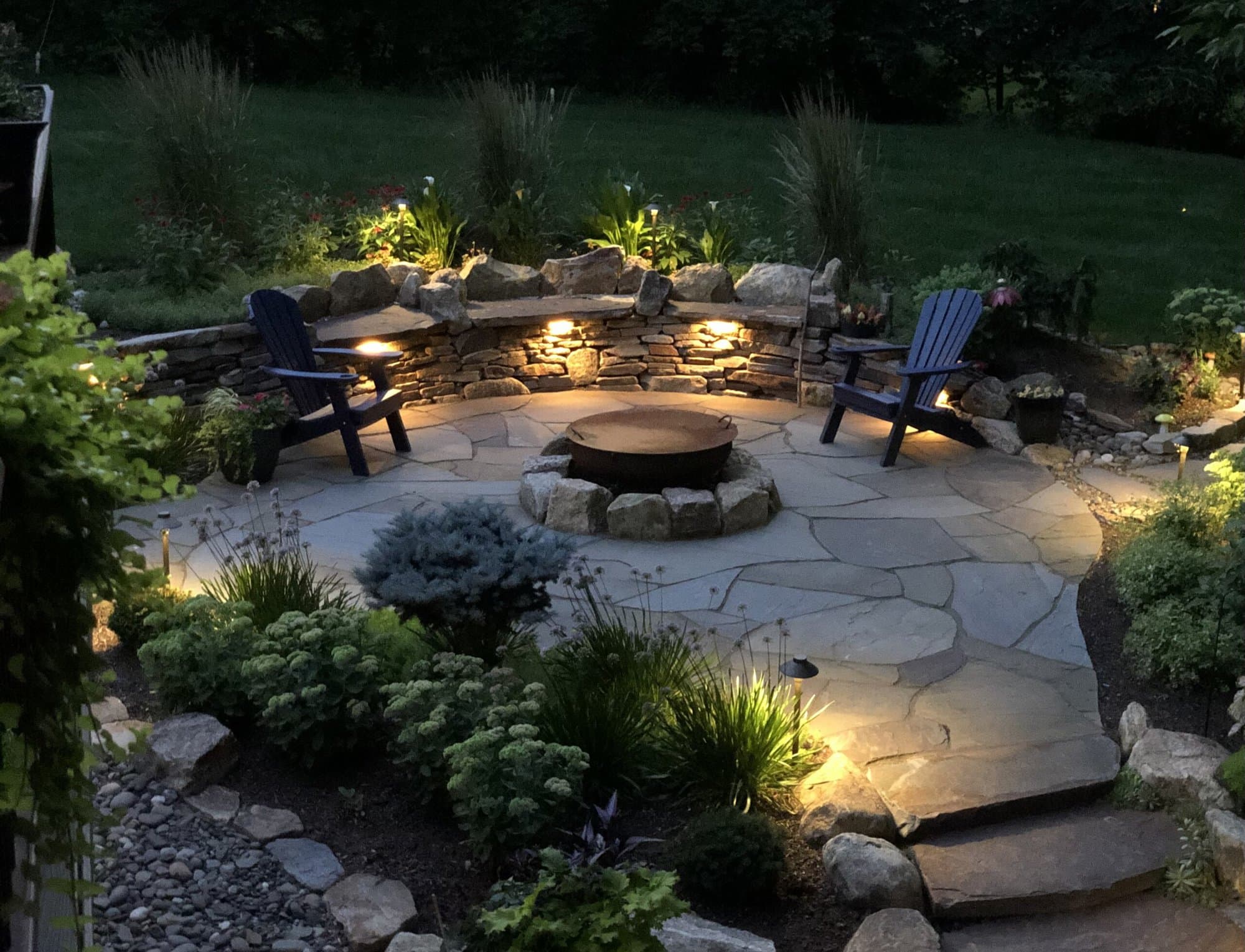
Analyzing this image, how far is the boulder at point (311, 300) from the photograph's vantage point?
7.31m

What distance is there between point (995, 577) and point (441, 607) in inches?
96.1

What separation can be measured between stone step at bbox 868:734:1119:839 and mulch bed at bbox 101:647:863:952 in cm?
35

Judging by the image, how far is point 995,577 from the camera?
17.3 feet

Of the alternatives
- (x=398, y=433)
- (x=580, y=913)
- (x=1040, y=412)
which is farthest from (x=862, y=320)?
(x=580, y=913)

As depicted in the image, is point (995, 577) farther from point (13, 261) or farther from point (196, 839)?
point (13, 261)

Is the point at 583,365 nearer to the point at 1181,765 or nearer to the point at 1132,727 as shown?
the point at 1132,727

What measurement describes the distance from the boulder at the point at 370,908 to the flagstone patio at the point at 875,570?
1389mm

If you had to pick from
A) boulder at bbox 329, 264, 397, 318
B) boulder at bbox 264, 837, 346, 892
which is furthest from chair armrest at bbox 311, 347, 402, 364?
boulder at bbox 264, 837, 346, 892

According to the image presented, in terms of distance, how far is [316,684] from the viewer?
12.0 ft

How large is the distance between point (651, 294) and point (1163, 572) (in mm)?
4061

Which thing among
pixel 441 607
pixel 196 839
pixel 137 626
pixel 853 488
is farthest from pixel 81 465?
pixel 853 488

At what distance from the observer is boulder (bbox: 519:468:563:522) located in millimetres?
5852

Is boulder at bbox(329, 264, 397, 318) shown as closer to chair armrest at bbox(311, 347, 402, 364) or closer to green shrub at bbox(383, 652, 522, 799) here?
chair armrest at bbox(311, 347, 402, 364)

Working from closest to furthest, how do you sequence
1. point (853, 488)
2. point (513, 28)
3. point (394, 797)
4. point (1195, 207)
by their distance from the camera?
point (394, 797) → point (853, 488) → point (1195, 207) → point (513, 28)
